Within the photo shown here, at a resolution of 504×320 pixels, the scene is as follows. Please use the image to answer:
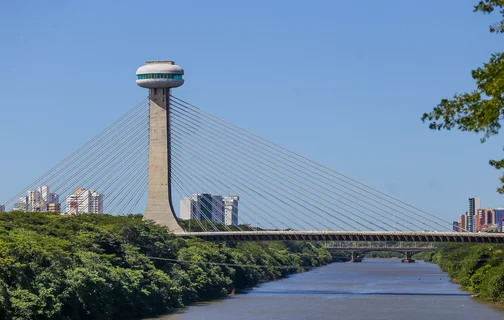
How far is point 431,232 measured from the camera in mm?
77562

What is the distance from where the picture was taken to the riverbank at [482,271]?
216ft

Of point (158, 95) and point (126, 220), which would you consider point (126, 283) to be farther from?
point (158, 95)

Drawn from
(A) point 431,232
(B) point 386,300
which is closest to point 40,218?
(B) point 386,300

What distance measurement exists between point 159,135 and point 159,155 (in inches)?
65.8

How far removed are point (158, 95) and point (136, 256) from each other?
22904 mm

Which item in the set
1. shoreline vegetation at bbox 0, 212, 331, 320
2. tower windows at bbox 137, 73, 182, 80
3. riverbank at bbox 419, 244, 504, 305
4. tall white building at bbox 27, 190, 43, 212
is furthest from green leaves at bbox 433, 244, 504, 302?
tall white building at bbox 27, 190, 43, 212

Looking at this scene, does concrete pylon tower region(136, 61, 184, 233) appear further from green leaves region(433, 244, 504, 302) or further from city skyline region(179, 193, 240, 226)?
green leaves region(433, 244, 504, 302)

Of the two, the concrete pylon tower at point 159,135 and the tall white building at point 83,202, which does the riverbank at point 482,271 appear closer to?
the concrete pylon tower at point 159,135

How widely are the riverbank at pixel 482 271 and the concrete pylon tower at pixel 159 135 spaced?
25.2 meters

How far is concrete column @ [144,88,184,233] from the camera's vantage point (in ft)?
265

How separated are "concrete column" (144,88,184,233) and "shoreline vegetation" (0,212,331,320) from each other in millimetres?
2755

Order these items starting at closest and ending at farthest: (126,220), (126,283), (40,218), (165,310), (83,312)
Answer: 1. (83,312)
2. (126,283)
3. (165,310)
4. (40,218)
5. (126,220)

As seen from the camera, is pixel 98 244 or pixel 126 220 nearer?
pixel 98 244

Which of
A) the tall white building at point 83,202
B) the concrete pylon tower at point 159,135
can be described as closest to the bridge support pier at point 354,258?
the tall white building at point 83,202
